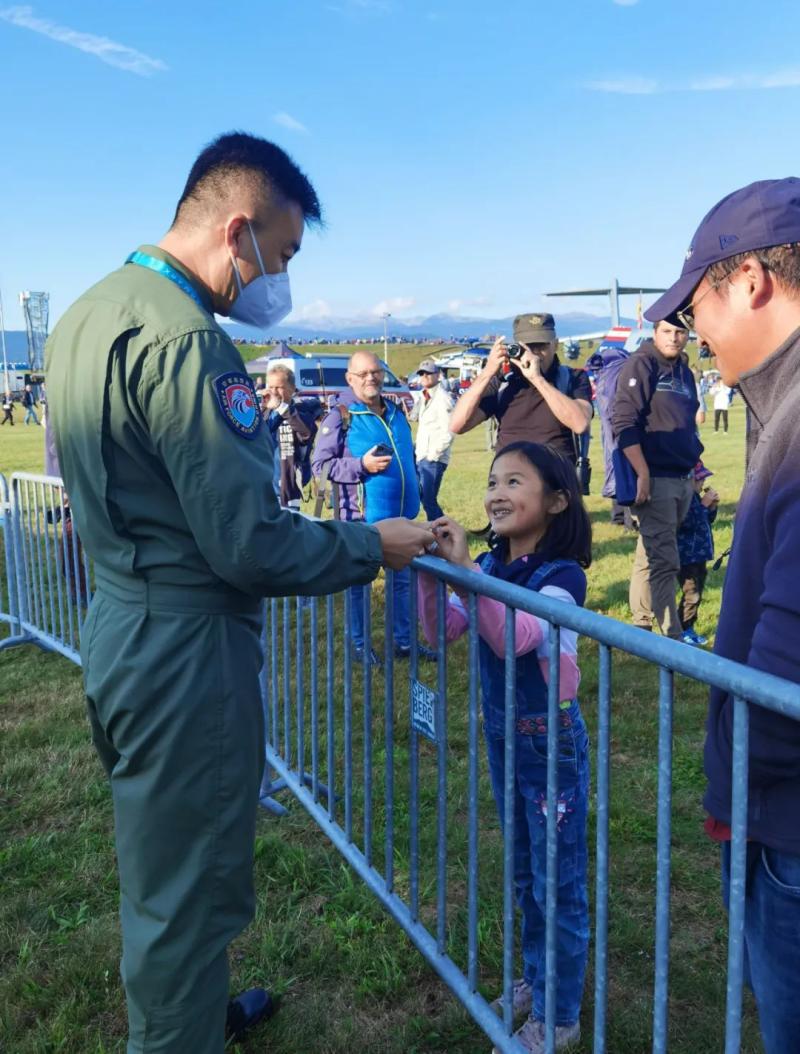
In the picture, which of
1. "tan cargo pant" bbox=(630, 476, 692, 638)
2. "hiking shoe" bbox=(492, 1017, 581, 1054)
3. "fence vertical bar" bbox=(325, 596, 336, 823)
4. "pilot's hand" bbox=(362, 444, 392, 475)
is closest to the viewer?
"hiking shoe" bbox=(492, 1017, 581, 1054)

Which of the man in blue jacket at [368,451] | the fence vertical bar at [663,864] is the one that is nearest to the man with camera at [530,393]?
the man in blue jacket at [368,451]

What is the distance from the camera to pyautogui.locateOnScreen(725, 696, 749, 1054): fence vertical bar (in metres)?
1.30

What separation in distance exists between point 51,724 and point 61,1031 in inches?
98.6

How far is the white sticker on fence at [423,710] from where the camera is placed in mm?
2312

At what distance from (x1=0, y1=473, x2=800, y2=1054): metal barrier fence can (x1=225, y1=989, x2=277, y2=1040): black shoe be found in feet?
1.49

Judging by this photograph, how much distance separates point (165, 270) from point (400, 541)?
2.60 ft

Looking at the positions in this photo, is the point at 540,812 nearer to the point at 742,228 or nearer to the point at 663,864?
the point at 663,864

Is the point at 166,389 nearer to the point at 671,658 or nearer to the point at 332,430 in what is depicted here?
the point at 671,658

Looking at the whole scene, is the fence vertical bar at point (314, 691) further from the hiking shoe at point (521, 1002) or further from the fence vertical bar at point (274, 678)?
the hiking shoe at point (521, 1002)

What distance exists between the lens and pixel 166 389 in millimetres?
1627

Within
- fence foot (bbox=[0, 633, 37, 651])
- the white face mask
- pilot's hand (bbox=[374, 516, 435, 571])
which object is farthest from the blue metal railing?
fence foot (bbox=[0, 633, 37, 651])

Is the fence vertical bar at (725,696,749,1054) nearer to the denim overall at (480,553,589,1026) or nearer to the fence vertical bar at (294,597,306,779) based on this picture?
the denim overall at (480,553,589,1026)

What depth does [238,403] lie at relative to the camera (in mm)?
1668

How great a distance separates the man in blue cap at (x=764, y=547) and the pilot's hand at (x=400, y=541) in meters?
0.77
